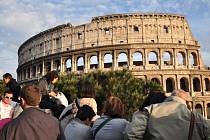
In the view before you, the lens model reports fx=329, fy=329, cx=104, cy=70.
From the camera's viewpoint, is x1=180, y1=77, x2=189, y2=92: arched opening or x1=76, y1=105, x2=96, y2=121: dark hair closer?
x1=76, y1=105, x2=96, y2=121: dark hair

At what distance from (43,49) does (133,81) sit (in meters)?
26.6

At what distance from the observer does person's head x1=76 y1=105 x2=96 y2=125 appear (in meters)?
5.02

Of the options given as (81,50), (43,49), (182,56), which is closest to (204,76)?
(182,56)

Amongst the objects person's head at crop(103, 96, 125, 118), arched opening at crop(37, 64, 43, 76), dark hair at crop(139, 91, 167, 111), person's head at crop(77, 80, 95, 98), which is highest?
arched opening at crop(37, 64, 43, 76)

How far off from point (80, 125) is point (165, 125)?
59.6 inches

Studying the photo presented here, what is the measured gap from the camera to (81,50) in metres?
48.6

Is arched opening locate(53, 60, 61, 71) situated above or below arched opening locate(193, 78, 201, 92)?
above

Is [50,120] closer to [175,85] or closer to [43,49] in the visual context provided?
[175,85]

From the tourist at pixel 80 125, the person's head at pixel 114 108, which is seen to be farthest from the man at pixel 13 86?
the person's head at pixel 114 108

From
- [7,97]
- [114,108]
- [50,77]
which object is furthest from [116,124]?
[7,97]

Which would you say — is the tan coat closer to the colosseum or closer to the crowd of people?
the crowd of people

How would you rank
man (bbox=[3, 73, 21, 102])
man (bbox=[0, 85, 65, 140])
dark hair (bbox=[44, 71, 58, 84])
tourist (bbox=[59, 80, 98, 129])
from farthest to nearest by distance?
man (bbox=[3, 73, 21, 102])
dark hair (bbox=[44, 71, 58, 84])
tourist (bbox=[59, 80, 98, 129])
man (bbox=[0, 85, 65, 140])

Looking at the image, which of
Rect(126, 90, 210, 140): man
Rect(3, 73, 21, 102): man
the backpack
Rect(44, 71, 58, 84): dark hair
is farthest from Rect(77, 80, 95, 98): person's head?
Rect(3, 73, 21, 102): man

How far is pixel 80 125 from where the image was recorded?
4934 mm
